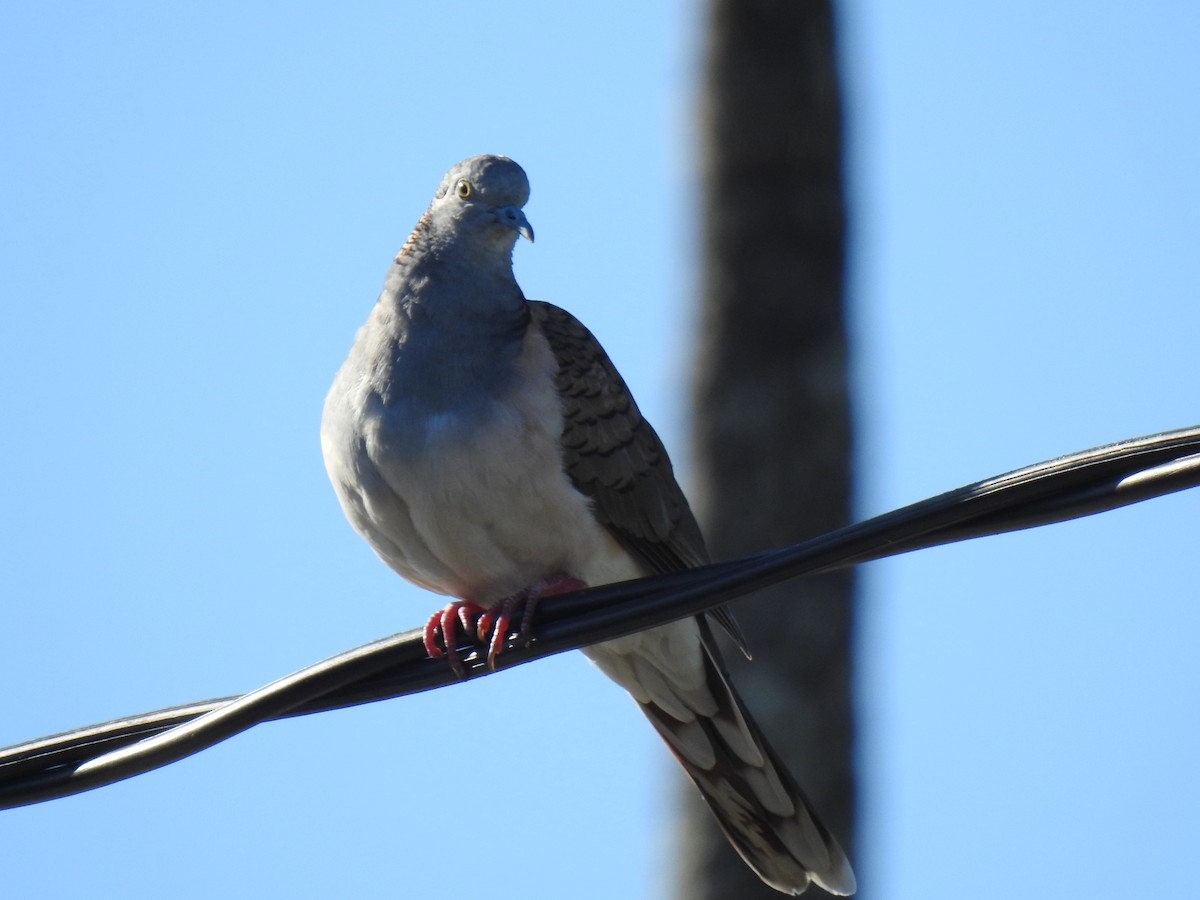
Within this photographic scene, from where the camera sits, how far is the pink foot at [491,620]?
3.68 meters

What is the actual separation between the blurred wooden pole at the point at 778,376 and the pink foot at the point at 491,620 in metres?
1.45

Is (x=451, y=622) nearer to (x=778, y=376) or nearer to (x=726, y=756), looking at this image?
(x=726, y=756)

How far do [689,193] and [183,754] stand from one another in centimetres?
376

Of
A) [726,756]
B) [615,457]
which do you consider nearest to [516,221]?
[615,457]

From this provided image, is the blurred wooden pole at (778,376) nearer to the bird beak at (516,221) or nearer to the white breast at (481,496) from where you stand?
the white breast at (481,496)

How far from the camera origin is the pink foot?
3.68 metres

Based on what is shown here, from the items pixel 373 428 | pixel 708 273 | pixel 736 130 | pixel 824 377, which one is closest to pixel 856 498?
pixel 824 377

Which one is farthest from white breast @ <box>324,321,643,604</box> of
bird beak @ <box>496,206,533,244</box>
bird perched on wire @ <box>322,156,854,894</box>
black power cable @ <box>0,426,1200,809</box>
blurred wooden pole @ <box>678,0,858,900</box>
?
blurred wooden pole @ <box>678,0,858,900</box>

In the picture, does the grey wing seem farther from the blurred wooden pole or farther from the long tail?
the blurred wooden pole

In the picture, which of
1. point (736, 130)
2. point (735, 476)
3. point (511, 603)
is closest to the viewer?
point (511, 603)

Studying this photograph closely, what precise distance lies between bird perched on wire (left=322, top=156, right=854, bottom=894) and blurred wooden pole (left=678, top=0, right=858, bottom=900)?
0.97 metres

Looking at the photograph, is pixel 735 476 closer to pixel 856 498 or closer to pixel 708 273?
pixel 856 498

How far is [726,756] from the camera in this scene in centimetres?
473

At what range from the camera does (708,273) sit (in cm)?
621
